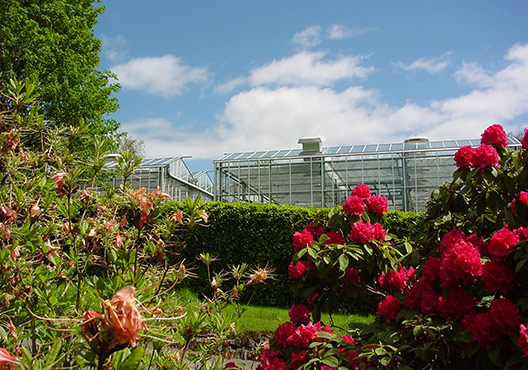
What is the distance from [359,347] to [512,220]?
41.7 inches

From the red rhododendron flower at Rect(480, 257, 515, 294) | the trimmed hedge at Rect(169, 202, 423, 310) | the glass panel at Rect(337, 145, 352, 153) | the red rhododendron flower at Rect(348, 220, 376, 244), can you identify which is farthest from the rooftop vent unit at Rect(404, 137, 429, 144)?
the red rhododendron flower at Rect(480, 257, 515, 294)

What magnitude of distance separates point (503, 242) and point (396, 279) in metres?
0.93

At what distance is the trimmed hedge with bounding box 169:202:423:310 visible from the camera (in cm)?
797

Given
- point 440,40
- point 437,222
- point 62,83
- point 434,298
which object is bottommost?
point 434,298

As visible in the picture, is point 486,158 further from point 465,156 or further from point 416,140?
point 416,140

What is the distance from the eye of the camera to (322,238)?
269cm

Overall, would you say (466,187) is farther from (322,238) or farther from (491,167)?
(322,238)

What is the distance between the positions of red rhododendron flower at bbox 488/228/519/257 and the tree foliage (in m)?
10.5

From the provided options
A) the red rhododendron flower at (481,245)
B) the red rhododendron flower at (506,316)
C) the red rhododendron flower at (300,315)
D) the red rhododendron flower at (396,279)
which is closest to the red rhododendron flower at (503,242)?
the red rhododendron flower at (506,316)

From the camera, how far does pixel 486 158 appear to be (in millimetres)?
2273

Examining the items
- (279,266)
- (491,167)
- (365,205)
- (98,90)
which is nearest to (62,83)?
(98,90)

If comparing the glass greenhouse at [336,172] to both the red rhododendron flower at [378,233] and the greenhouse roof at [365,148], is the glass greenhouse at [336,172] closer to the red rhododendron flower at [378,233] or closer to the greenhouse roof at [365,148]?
the greenhouse roof at [365,148]

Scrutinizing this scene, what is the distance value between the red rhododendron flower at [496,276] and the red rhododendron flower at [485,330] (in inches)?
5.3

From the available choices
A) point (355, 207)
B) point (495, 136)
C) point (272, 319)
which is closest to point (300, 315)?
point (355, 207)
